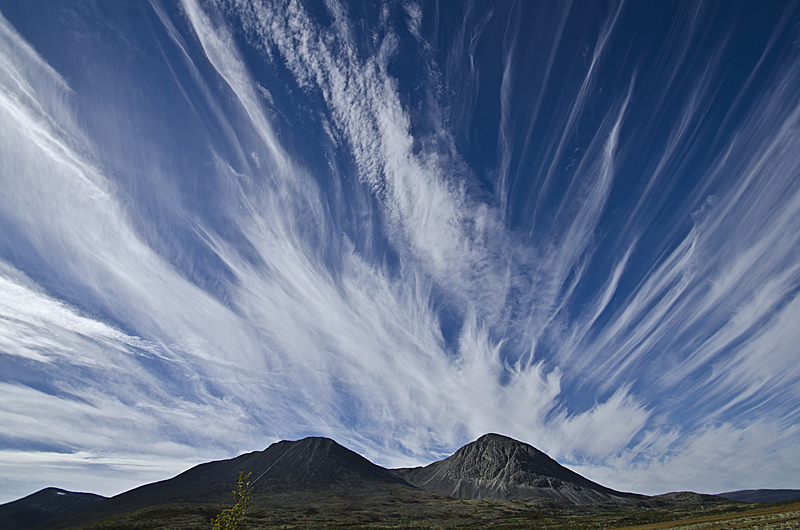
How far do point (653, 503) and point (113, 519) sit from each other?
24594 cm

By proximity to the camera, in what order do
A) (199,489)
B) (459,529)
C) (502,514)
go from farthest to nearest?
(199,489), (502,514), (459,529)

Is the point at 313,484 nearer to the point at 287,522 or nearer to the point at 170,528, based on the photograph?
the point at 287,522

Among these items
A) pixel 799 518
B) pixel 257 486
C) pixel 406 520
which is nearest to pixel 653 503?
pixel 406 520

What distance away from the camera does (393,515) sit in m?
133

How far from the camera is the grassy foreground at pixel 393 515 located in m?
95.3

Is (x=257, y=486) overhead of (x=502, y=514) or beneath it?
overhead

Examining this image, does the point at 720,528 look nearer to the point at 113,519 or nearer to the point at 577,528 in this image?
the point at 577,528

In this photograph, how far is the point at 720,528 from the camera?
170 feet

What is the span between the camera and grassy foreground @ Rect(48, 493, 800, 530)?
3753 inches

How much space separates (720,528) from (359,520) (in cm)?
10082

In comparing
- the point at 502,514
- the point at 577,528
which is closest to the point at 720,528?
the point at 577,528

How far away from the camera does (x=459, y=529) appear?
94.7 metres

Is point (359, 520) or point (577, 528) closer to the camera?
point (577, 528)

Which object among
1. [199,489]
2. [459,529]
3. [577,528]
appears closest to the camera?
[577,528]
